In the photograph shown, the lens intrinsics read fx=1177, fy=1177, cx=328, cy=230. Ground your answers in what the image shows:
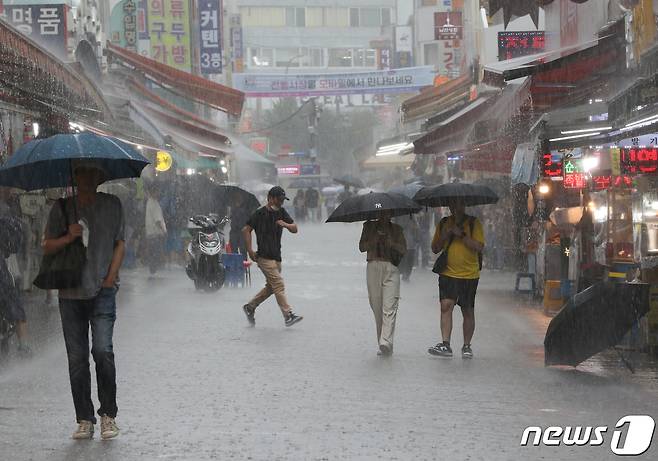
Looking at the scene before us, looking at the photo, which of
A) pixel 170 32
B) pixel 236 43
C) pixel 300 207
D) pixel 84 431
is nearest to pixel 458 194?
pixel 84 431

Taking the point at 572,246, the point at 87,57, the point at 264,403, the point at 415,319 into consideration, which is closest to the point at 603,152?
the point at 572,246

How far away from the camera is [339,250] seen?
31.8 m

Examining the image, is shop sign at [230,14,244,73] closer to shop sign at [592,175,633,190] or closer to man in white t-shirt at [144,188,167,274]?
man in white t-shirt at [144,188,167,274]

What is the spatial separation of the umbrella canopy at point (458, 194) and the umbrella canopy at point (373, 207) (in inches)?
9.3

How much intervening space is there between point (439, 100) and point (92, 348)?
27.5 metres

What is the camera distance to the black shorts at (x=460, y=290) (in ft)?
38.4

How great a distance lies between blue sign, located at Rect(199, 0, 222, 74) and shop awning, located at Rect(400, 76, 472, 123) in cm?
1070

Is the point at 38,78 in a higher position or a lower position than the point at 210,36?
lower

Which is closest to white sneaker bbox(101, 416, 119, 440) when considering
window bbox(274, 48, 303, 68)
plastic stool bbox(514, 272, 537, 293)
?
plastic stool bbox(514, 272, 537, 293)

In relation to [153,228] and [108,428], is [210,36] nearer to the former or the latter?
[153,228]

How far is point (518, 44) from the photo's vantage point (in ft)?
74.3

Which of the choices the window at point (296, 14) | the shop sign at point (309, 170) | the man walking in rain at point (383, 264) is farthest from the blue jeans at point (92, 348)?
the window at point (296, 14)

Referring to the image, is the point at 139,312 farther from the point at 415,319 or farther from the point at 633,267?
the point at 633,267

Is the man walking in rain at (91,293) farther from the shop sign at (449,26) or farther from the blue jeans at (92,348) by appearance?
the shop sign at (449,26)
